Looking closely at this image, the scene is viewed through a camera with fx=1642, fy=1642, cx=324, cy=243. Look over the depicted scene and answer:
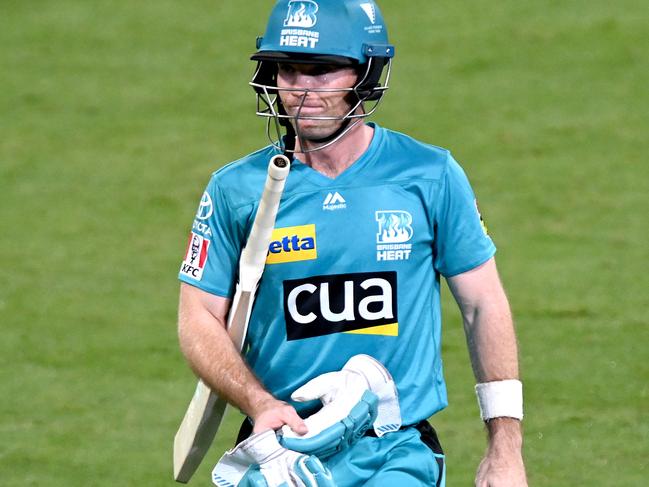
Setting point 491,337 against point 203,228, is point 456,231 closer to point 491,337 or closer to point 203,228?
point 491,337

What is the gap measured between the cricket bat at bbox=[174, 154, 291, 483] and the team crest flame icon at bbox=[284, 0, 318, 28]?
51cm

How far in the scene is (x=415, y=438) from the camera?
5.83 metres

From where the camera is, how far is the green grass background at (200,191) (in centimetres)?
982

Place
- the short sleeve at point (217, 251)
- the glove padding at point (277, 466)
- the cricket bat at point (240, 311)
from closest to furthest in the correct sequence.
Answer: the glove padding at point (277, 466), the cricket bat at point (240, 311), the short sleeve at point (217, 251)

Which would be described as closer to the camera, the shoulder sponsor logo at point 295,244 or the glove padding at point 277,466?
the glove padding at point 277,466

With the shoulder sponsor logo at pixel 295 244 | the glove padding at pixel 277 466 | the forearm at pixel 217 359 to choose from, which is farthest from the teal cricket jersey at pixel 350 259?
the glove padding at pixel 277 466

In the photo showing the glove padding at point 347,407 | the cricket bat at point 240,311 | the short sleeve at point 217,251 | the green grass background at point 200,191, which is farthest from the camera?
the green grass background at point 200,191

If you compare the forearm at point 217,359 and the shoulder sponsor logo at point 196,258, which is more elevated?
the shoulder sponsor logo at point 196,258

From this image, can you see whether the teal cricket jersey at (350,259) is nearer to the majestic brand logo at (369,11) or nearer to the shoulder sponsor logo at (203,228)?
the shoulder sponsor logo at (203,228)

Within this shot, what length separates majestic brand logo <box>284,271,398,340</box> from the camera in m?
5.82

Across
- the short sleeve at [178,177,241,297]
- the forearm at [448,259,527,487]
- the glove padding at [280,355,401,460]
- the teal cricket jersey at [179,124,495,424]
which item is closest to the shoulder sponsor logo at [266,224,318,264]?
the teal cricket jersey at [179,124,495,424]

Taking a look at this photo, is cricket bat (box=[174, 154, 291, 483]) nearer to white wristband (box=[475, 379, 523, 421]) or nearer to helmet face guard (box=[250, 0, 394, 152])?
helmet face guard (box=[250, 0, 394, 152])

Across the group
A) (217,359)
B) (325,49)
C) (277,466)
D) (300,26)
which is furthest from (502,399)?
(300,26)

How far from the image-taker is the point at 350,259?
583 cm
